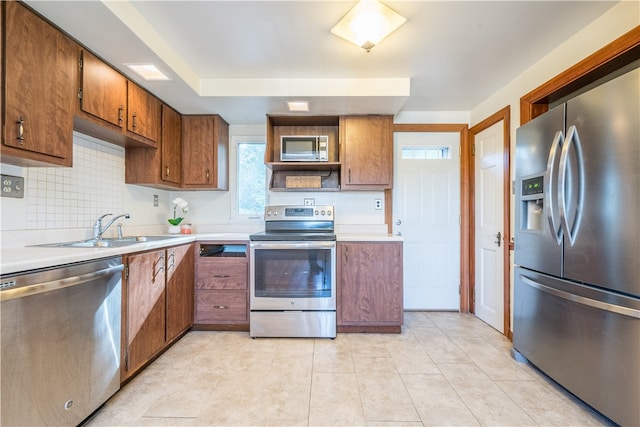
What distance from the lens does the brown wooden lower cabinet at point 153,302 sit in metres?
1.79

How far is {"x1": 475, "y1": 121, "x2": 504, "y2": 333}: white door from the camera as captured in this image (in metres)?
2.69

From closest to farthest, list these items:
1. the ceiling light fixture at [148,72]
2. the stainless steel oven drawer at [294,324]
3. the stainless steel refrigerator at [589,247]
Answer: the stainless steel refrigerator at [589,247] < the ceiling light fixture at [148,72] < the stainless steel oven drawer at [294,324]

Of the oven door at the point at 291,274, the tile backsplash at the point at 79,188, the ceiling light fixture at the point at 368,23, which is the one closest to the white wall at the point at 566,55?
the ceiling light fixture at the point at 368,23

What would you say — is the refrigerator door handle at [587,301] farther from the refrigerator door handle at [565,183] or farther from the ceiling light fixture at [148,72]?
the ceiling light fixture at [148,72]

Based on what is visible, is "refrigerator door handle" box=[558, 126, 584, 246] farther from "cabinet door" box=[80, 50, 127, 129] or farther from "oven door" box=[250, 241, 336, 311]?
"cabinet door" box=[80, 50, 127, 129]

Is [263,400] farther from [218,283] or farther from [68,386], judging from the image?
[218,283]

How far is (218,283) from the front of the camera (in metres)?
2.67

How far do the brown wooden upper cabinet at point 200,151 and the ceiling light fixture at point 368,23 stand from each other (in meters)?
1.73

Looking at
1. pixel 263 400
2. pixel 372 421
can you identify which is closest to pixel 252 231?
pixel 263 400

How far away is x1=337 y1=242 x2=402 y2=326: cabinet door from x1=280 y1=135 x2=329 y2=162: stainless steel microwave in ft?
3.01

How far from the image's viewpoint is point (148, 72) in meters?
2.11

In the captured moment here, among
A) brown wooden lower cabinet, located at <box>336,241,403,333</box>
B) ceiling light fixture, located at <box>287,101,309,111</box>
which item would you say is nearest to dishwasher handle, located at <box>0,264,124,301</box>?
brown wooden lower cabinet, located at <box>336,241,403,333</box>

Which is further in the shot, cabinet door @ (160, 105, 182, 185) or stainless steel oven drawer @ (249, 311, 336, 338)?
cabinet door @ (160, 105, 182, 185)

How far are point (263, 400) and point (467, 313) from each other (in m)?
2.48
